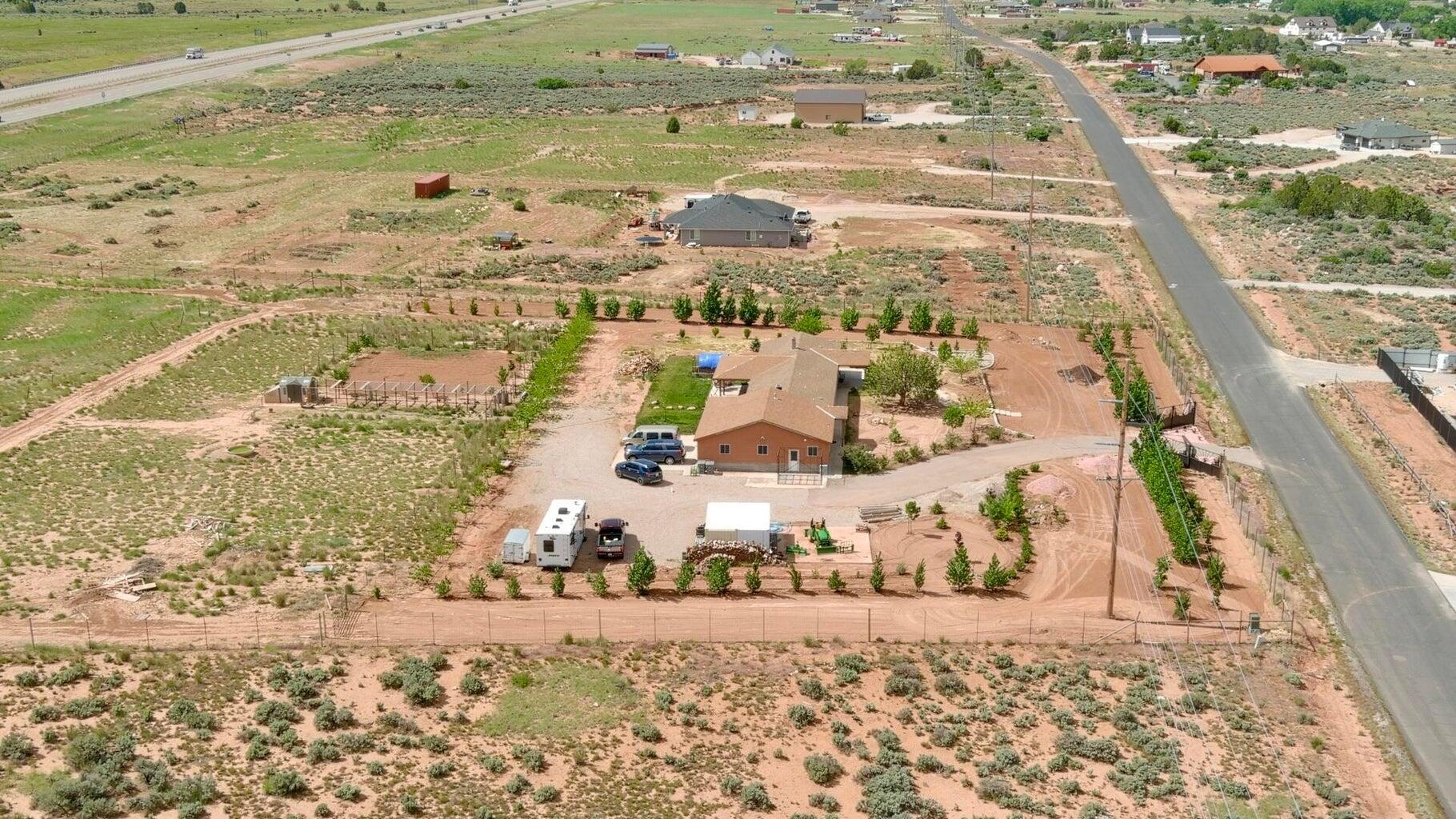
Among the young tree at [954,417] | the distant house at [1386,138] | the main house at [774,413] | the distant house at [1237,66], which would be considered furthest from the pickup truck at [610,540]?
the distant house at [1237,66]

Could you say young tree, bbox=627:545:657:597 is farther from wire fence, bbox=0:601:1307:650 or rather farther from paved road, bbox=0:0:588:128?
paved road, bbox=0:0:588:128

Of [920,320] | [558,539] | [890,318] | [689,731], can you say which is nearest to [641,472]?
[558,539]

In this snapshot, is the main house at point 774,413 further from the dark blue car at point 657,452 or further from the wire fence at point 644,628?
the wire fence at point 644,628

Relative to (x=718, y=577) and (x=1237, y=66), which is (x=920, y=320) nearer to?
(x=718, y=577)

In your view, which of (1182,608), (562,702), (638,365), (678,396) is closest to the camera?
(562,702)

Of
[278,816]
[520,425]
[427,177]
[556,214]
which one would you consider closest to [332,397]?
[520,425]
